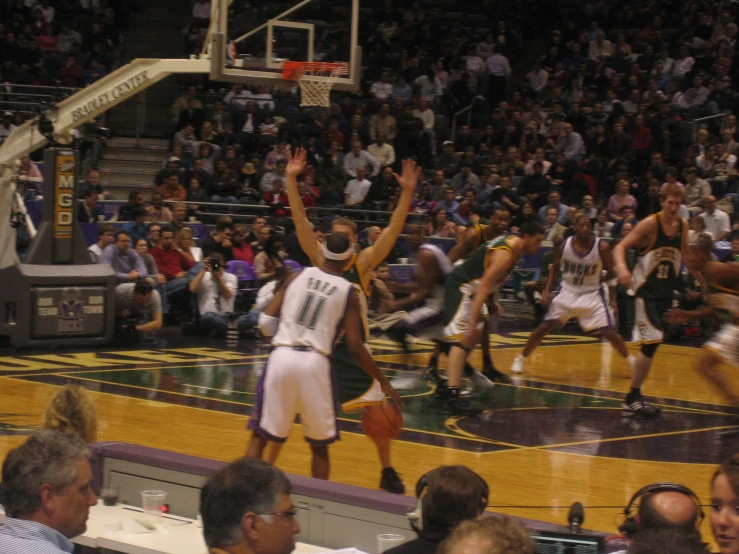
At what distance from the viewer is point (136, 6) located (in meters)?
27.3

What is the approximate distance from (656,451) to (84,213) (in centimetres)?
1058

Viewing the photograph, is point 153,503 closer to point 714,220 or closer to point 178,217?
point 178,217

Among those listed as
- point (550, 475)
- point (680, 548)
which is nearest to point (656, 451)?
point (550, 475)

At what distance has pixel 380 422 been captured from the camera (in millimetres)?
7715

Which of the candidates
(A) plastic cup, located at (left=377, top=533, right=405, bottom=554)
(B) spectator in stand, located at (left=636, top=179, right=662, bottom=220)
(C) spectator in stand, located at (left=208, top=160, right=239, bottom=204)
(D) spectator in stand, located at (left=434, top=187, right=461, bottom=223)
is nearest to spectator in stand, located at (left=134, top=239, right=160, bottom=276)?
(C) spectator in stand, located at (left=208, top=160, right=239, bottom=204)

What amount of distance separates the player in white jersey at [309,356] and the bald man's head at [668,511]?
3341 millimetres

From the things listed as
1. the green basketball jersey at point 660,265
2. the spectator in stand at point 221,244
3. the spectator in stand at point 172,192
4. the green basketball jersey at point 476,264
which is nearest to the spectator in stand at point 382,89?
the spectator in stand at point 172,192

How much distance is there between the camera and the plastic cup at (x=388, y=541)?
4.87 metres

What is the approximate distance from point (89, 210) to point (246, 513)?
14.6 metres

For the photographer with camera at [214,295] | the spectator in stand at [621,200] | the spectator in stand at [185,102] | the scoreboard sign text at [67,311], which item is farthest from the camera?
the spectator in stand at [185,102]

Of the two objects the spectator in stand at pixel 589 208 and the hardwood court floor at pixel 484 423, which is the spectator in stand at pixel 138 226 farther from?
the spectator in stand at pixel 589 208

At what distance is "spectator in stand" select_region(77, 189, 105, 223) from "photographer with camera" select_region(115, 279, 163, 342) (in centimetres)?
322

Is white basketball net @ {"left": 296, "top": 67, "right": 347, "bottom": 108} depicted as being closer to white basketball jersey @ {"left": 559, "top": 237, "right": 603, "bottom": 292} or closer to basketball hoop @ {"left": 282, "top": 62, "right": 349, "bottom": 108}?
basketball hoop @ {"left": 282, "top": 62, "right": 349, "bottom": 108}

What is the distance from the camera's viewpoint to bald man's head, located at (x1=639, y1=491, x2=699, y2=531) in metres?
3.82
